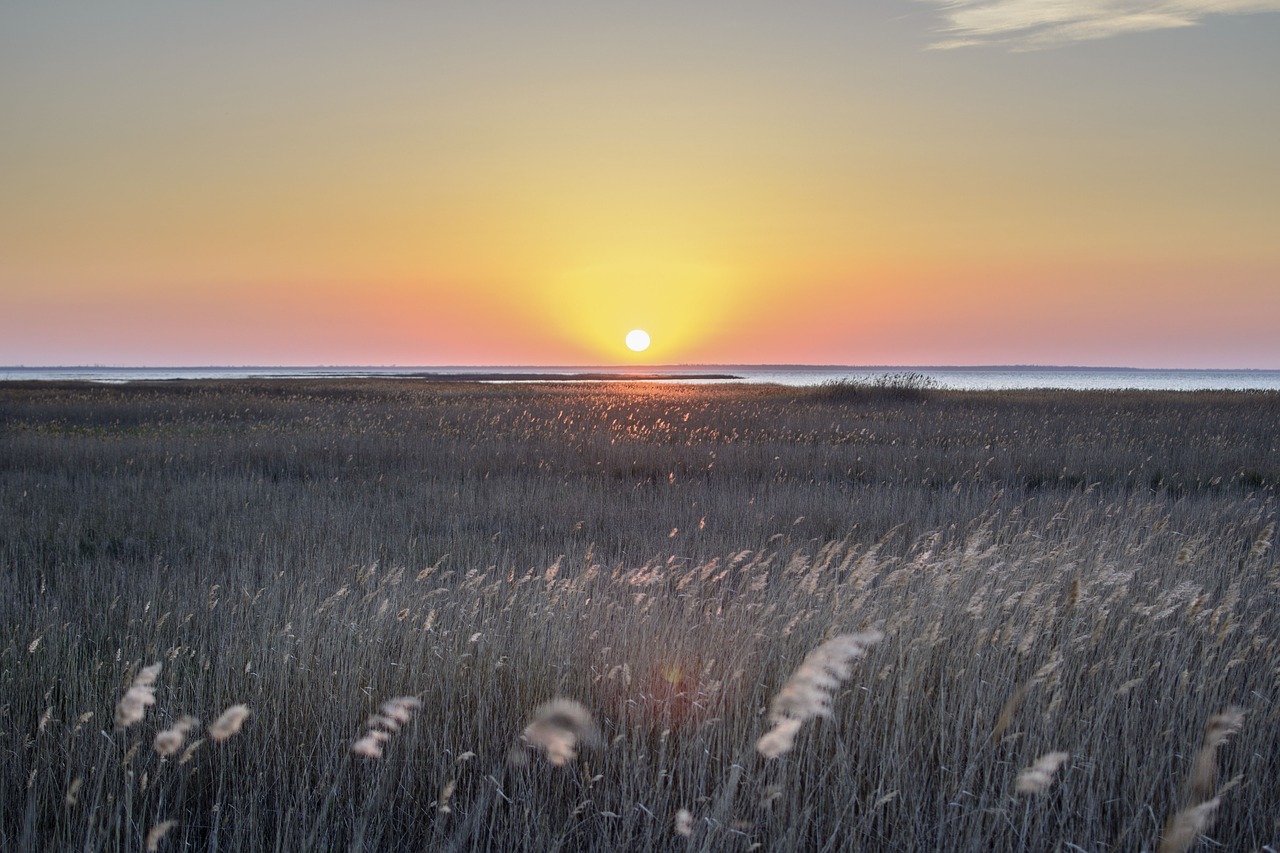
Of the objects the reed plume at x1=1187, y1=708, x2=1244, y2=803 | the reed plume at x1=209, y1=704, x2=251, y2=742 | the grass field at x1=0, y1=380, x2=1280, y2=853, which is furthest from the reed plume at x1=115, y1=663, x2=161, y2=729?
the reed plume at x1=1187, y1=708, x2=1244, y2=803

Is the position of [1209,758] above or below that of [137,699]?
below

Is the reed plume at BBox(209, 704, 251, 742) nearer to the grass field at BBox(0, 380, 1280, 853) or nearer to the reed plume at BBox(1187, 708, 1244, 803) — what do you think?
the grass field at BBox(0, 380, 1280, 853)

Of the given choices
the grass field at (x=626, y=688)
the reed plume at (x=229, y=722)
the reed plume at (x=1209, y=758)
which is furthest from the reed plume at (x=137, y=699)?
the reed plume at (x=1209, y=758)

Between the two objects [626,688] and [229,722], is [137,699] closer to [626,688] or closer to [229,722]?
[229,722]

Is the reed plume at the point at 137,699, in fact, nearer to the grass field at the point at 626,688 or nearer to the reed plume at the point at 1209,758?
the grass field at the point at 626,688

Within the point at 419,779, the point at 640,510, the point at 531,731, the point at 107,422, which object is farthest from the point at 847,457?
the point at 107,422

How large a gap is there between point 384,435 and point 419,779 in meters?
15.3

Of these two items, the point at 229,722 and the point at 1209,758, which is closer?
the point at 229,722

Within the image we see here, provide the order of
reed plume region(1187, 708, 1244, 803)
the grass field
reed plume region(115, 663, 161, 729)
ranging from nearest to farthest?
reed plume region(115, 663, 161, 729), reed plume region(1187, 708, 1244, 803), the grass field

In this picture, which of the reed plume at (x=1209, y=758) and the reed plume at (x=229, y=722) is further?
the reed plume at (x=1209, y=758)

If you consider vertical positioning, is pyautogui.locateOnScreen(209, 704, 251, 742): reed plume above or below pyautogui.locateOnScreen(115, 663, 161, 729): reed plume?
below

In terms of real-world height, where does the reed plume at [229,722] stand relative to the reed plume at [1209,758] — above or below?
above

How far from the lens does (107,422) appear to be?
909 inches

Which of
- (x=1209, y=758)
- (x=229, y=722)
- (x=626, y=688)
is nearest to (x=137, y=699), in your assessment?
(x=229, y=722)
